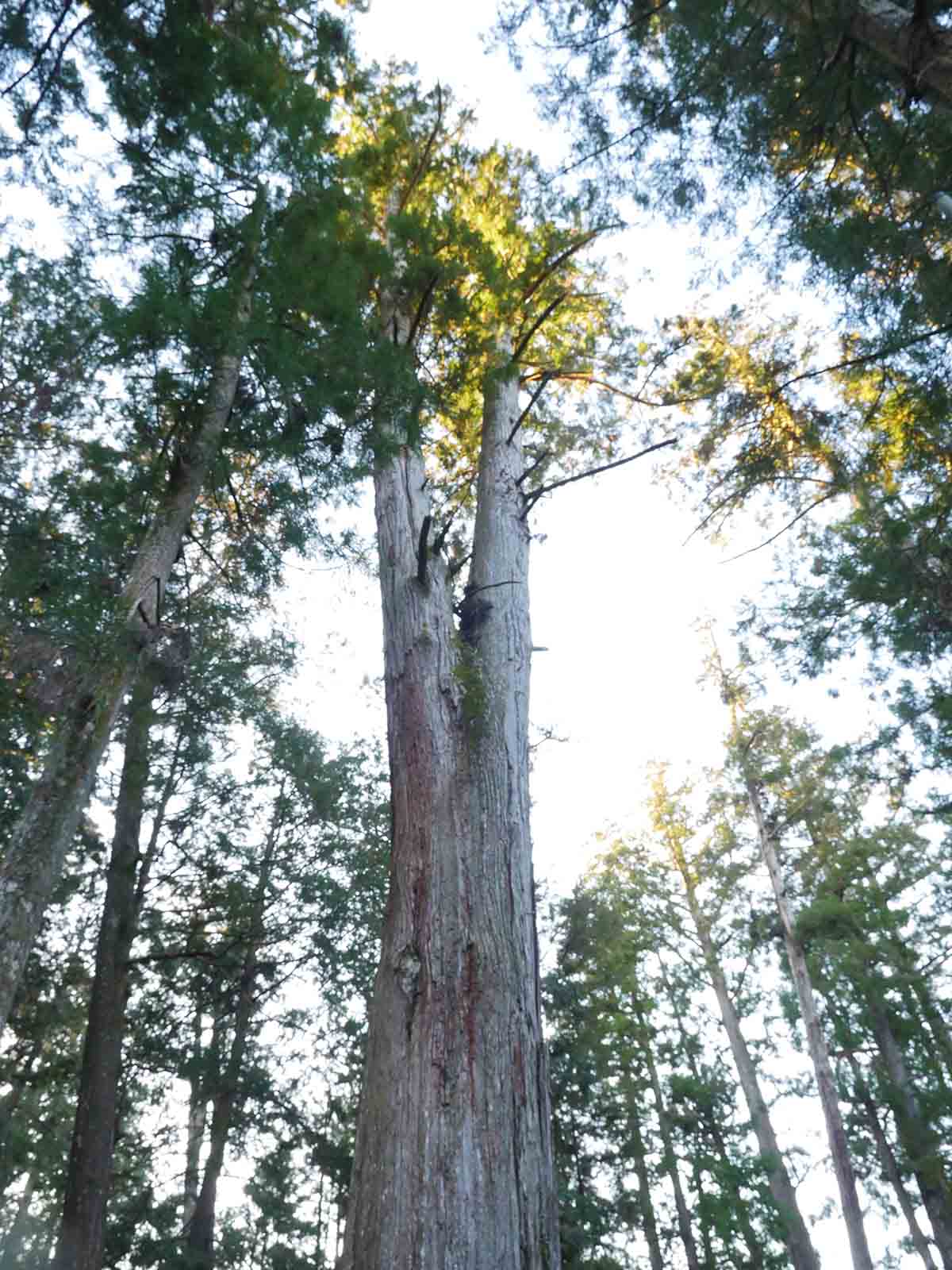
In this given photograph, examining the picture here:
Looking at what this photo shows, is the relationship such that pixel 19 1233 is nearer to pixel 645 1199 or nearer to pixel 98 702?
pixel 645 1199

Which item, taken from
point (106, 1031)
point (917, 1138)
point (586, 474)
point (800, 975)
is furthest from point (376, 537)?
point (917, 1138)

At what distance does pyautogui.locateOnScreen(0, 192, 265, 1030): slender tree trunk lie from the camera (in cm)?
301

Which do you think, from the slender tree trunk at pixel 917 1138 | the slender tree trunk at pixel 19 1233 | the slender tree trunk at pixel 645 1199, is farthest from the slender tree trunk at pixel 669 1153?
the slender tree trunk at pixel 19 1233

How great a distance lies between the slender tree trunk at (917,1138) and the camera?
11.2 m

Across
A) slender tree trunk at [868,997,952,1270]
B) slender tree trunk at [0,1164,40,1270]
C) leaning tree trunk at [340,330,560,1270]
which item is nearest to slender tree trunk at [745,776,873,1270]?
slender tree trunk at [868,997,952,1270]

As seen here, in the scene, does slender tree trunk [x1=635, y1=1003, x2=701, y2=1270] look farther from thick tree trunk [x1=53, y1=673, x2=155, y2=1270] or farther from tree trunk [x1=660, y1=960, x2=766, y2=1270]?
thick tree trunk [x1=53, y1=673, x2=155, y2=1270]

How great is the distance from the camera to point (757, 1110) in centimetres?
1277

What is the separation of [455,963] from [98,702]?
1985mm

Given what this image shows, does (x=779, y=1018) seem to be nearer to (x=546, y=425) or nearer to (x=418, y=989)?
(x=546, y=425)

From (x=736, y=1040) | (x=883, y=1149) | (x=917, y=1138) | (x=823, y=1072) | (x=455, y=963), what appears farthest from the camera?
(x=883, y=1149)

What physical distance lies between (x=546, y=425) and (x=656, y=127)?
10.4ft

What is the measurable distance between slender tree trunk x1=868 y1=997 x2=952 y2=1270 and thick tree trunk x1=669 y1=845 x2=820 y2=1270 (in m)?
1.82

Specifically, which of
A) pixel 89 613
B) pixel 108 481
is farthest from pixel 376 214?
pixel 89 613

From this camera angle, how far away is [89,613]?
11.8 feet
